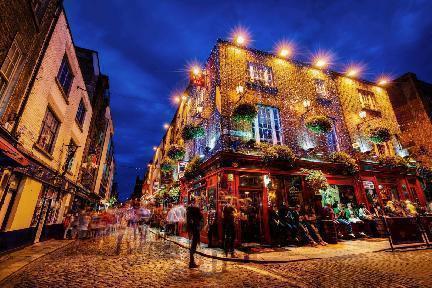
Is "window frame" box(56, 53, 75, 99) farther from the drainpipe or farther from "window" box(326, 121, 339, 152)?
"window" box(326, 121, 339, 152)

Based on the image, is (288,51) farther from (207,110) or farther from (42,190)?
(42,190)

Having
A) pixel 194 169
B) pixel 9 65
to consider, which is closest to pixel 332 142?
pixel 194 169

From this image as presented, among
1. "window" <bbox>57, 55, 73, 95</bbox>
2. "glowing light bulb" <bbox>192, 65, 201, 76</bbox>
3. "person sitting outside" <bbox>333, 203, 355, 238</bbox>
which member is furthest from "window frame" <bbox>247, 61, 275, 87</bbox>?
"window" <bbox>57, 55, 73, 95</bbox>

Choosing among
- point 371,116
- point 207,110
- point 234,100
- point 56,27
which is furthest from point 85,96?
point 371,116

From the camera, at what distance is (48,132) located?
39.6ft

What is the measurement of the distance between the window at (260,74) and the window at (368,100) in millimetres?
8739

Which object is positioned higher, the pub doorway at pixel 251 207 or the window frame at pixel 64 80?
the window frame at pixel 64 80

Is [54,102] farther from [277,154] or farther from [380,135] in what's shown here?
[380,135]

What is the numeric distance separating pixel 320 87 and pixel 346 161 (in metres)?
6.25

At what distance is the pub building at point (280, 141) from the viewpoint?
1219 centimetres

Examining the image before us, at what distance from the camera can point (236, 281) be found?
538 centimetres

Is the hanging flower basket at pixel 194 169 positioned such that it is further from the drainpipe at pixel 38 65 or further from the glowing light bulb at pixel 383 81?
the glowing light bulb at pixel 383 81

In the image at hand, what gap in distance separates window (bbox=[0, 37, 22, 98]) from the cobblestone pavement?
594cm

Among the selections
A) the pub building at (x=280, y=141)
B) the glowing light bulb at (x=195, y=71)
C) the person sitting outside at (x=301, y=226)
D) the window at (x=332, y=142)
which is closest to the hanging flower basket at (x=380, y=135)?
the pub building at (x=280, y=141)
